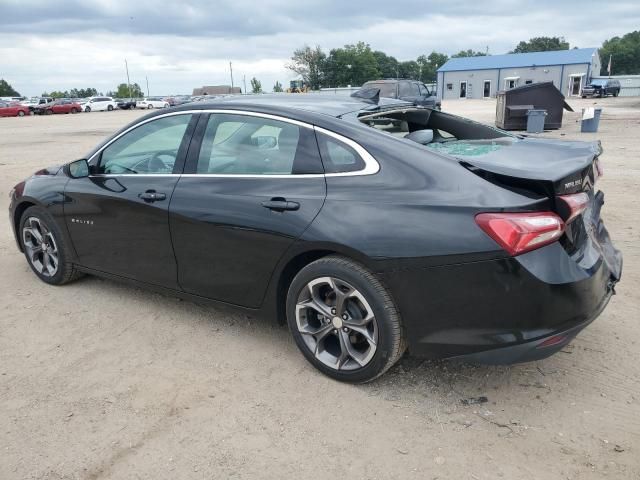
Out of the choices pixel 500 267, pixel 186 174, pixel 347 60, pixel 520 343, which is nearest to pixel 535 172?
pixel 500 267

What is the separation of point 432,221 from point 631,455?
1418 mm

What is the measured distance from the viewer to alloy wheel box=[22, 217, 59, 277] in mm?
4609

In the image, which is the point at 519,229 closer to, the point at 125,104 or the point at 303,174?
the point at 303,174

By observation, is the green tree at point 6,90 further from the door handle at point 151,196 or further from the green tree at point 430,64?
the door handle at point 151,196

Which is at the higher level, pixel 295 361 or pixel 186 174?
pixel 186 174

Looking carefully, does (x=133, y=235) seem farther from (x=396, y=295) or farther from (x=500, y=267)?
(x=500, y=267)

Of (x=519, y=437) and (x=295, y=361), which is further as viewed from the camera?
(x=295, y=361)

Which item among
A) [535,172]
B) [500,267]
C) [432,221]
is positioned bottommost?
[500,267]

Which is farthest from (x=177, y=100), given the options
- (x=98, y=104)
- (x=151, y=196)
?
(x=151, y=196)

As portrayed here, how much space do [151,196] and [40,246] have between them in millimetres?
1711

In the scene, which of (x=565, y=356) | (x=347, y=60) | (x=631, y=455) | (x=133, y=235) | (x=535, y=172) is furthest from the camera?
(x=347, y=60)

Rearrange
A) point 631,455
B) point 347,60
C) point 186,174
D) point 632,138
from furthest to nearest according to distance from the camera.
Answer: point 347,60, point 632,138, point 186,174, point 631,455

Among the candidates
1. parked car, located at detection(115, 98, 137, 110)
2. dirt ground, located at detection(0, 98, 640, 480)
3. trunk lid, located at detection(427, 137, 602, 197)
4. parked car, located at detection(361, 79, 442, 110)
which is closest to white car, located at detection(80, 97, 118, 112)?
parked car, located at detection(115, 98, 137, 110)

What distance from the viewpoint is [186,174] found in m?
3.58
